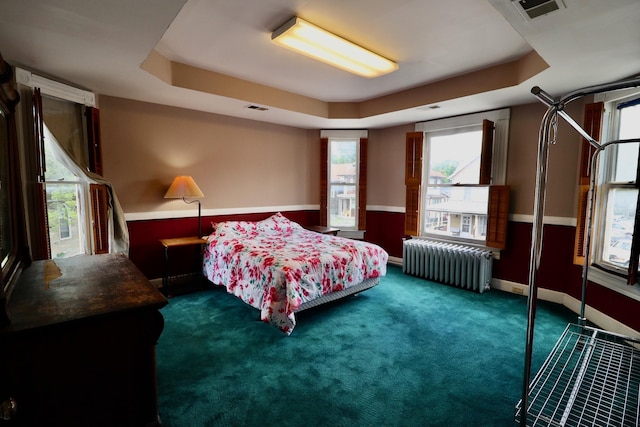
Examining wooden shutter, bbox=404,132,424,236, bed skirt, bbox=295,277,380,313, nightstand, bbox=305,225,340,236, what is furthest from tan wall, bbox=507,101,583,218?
nightstand, bbox=305,225,340,236

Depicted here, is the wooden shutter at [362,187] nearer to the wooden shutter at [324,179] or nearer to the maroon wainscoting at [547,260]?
the wooden shutter at [324,179]

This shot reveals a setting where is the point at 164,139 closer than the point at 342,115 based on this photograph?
Yes

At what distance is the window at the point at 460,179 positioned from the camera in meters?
4.01

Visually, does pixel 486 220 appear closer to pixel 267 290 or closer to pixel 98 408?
pixel 267 290

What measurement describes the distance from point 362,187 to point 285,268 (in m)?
2.91

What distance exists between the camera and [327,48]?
2.74 m

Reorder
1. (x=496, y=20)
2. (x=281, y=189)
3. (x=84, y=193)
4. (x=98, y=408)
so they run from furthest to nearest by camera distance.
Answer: (x=281, y=189)
(x=84, y=193)
(x=496, y=20)
(x=98, y=408)

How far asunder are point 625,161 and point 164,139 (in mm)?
5147

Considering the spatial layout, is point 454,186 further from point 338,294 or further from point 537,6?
point 537,6

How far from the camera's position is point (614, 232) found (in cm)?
310

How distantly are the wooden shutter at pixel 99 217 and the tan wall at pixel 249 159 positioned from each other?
1.48ft

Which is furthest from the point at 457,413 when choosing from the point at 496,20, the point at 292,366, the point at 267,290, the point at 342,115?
the point at 342,115

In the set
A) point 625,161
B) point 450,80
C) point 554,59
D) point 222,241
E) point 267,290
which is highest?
point 450,80

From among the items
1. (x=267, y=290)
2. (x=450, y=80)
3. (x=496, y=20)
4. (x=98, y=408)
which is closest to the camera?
(x=98, y=408)
